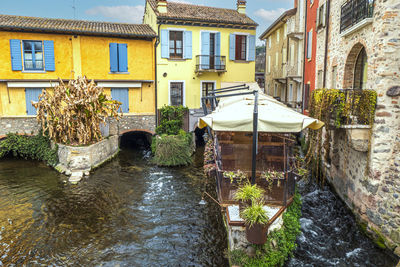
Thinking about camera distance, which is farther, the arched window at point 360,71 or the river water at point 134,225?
the arched window at point 360,71

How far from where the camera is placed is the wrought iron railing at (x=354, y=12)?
844 centimetres

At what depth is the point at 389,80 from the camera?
7520 mm

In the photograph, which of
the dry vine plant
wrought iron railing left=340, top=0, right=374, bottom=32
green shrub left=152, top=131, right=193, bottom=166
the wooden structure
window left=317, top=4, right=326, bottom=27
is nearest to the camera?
the wooden structure

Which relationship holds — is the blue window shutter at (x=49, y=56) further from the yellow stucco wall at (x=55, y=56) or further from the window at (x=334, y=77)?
the window at (x=334, y=77)

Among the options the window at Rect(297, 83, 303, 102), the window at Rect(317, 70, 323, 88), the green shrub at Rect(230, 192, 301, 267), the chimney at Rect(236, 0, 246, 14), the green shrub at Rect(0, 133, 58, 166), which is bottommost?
the green shrub at Rect(230, 192, 301, 267)

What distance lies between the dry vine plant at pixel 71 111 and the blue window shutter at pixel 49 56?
8.35 feet

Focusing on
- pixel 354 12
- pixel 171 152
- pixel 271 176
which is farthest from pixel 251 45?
pixel 271 176

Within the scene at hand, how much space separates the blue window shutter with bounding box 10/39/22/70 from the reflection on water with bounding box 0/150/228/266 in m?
5.72

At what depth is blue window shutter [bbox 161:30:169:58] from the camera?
18.7m

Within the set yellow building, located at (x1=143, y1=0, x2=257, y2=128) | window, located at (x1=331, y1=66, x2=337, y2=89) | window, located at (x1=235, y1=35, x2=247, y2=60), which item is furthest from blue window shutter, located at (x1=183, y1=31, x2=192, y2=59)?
window, located at (x1=331, y1=66, x2=337, y2=89)

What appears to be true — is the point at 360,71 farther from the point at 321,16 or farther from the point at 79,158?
the point at 79,158

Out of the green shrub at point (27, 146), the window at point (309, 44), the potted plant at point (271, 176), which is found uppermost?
the window at point (309, 44)

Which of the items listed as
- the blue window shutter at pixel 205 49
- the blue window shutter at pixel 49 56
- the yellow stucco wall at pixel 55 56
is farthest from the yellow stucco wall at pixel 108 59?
the blue window shutter at pixel 205 49

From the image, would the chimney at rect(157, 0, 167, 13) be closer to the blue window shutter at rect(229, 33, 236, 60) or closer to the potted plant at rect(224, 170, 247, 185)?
the blue window shutter at rect(229, 33, 236, 60)
